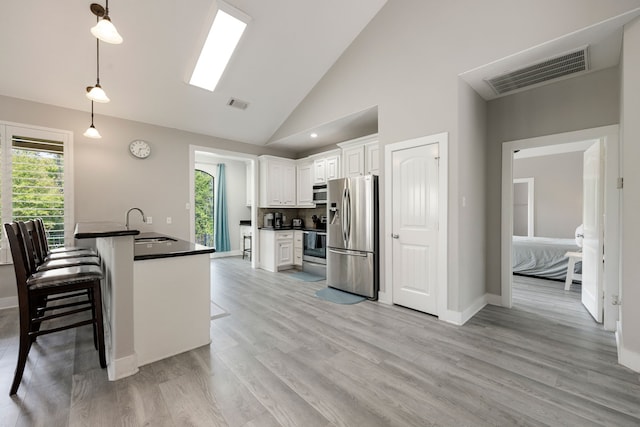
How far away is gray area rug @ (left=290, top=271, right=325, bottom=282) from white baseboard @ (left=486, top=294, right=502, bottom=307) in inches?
104

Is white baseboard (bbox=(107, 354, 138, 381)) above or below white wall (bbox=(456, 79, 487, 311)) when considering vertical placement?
below

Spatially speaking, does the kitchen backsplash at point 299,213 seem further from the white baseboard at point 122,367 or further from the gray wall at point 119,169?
the white baseboard at point 122,367

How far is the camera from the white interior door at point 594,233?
2.98 meters

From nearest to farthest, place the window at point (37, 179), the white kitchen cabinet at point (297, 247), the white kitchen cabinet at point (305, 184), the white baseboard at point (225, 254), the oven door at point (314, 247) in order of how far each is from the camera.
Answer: the window at point (37, 179) < the oven door at point (314, 247) < the white kitchen cabinet at point (297, 247) < the white kitchen cabinet at point (305, 184) < the white baseboard at point (225, 254)

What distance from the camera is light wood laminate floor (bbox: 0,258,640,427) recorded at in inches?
64.2

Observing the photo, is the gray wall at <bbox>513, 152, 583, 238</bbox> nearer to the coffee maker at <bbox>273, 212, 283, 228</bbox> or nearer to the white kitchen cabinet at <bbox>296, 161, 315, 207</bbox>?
the white kitchen cabinet at <bbox>296, 161, 315, 207</bbox>

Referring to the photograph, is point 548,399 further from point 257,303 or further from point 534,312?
point 257,303

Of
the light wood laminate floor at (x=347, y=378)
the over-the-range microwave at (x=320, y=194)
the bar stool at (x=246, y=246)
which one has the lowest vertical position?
the light wood laminate floor at (x=347, y=378)

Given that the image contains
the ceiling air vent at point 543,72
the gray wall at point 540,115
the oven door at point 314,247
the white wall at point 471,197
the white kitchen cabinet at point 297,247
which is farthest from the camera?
the white kitchen cabinet at point 297,247

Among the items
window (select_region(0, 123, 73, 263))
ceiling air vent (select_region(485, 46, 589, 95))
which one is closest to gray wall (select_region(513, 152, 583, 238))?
ceiling air vent (select_region(485, 46, 589, 95))

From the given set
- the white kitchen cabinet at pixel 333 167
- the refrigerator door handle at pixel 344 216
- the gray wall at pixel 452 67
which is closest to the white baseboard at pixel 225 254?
the white kitchen cabinet at pixel 333 167

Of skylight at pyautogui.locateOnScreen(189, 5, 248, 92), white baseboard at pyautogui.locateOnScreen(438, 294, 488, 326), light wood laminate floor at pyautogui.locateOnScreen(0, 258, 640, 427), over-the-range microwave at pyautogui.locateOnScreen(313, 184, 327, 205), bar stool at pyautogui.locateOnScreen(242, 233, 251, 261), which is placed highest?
skylight at pyautogui.locateOnScreen(189, 5, 248, 92)

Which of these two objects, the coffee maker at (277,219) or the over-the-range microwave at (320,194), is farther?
the coffee maker at (277,219)

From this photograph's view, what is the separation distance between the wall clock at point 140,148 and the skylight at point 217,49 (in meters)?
1.34
